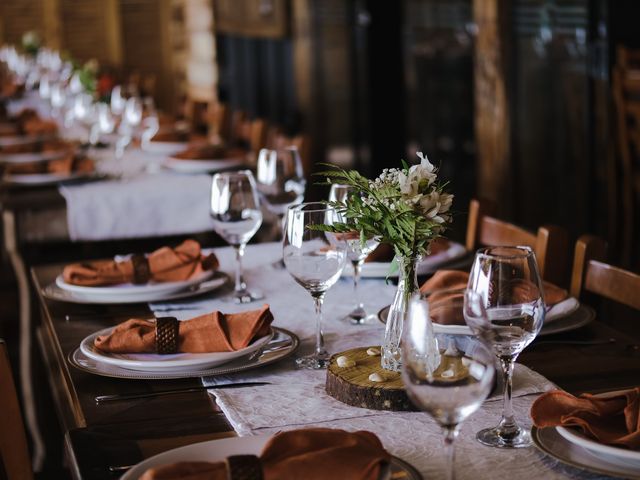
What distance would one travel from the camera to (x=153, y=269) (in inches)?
83.4

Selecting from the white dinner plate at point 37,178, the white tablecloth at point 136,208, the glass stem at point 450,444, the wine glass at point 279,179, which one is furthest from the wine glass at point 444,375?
the white dinner plate at point 37,178

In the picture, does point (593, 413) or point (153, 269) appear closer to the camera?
point (593, 413)

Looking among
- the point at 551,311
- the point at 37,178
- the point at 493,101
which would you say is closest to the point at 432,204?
the point at 551,311

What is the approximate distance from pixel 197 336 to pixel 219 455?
1.50 feet

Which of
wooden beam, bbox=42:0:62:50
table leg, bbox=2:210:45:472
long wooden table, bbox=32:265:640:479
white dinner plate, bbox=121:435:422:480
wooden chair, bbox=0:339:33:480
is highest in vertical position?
wooden beam, bbox=42:0:62:50

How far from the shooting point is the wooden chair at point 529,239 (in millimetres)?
2133

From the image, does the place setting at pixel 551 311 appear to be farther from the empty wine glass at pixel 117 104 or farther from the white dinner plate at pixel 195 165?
the empty wine glass at pixel 117 104

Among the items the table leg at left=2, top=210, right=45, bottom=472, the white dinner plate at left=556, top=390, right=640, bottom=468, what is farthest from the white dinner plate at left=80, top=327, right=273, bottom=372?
the table leg at left=2, top=210, right=45, bottom=472

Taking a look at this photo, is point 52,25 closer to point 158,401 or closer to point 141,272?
point 141,272

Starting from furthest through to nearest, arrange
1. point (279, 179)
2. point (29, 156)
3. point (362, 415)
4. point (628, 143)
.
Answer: point (628, 143) < point (29, 156) < point (279, 179) < point (362, 415)

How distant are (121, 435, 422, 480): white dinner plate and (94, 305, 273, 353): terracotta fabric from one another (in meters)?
0.39

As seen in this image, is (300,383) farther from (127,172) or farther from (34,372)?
(127,172)

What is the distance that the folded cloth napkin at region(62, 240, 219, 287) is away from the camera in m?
2.09

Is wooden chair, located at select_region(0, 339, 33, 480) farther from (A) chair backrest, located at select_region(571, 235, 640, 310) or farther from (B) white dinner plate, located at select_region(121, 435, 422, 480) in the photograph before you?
(A) chair backrest, located at select_region(571, 235, 640, 310)
